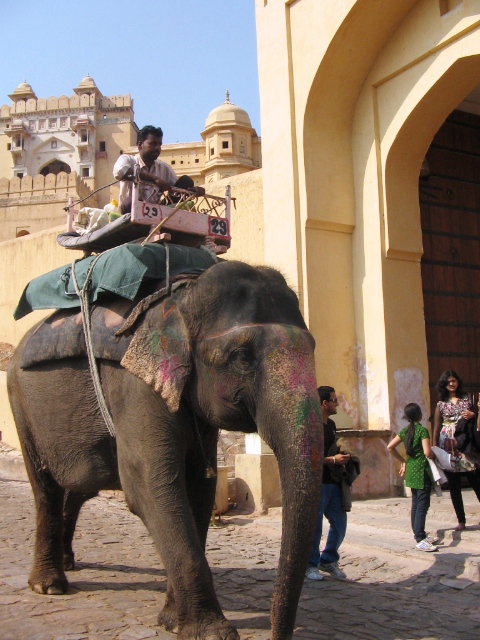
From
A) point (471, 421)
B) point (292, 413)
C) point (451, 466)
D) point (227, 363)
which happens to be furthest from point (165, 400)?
point (471, 421)

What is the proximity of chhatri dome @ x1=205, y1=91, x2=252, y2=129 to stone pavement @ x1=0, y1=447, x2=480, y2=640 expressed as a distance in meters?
33.1

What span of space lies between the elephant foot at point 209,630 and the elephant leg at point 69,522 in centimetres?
228

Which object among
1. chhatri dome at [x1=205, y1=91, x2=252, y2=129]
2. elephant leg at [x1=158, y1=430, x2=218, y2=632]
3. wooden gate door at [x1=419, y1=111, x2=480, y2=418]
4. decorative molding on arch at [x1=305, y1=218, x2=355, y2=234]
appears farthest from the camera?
chhatri dome at [x1=205, y1=91, x2=252, y2=129]

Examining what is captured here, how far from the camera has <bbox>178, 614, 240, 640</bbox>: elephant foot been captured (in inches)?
138

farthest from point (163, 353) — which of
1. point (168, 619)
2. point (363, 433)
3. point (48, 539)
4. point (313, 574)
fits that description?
point (363, 433)

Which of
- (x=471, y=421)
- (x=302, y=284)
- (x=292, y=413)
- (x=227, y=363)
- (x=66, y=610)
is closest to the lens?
(x=292, y=413)

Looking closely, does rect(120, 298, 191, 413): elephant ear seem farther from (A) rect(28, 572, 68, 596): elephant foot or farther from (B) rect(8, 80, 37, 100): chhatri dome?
(B) rect(8, 80, 37, 100): chhatri dome

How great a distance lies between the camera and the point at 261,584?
5180 millimetres

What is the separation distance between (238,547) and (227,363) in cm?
365

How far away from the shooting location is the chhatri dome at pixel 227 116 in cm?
3872

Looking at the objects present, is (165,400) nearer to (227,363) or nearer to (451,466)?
(227,363)

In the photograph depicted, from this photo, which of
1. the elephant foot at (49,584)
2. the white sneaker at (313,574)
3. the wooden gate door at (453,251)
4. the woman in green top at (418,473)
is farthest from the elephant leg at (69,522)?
the wooden gate door at (453,251)

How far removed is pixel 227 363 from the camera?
3539mm

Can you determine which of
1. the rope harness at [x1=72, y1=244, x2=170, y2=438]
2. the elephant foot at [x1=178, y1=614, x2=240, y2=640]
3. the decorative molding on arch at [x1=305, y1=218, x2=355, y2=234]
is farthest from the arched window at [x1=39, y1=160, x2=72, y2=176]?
the elephant foot at [x1=178, y1=614, x2=240, y2=640]
